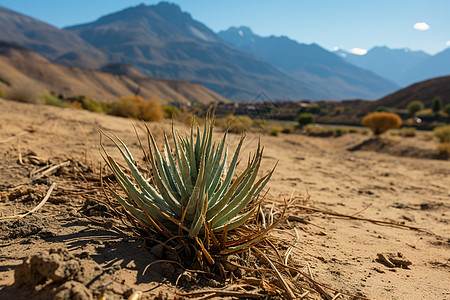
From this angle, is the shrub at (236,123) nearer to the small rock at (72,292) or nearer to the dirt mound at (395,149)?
the small rock at (72,292)

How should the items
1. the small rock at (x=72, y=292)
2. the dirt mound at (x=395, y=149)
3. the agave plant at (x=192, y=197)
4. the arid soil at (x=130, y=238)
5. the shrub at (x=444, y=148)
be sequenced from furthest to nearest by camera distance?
the dirt mound at (x=395, y=149) < the shrub at (x=444, y=148) < the agave plant at (x=192, y=197) < the arid soil at (x=130, y=238) < the small rock at (x=72, y=292)

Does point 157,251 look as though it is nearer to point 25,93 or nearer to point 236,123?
point 236,123

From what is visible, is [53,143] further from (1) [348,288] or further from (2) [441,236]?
(2) [441,236]

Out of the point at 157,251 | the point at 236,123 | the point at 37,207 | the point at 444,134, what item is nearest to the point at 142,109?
the point at 236,123

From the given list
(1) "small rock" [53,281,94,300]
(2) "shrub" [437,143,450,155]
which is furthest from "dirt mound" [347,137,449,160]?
(1) "small rock" [53,281,94,300]

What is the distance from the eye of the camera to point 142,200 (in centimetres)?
199

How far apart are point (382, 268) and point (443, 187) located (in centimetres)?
550

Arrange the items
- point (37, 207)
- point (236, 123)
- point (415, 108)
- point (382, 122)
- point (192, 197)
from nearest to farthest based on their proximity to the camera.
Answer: point (192, 197) < point (37, 207) < point (236, 123) < point (382, 122) < point (415, 108)

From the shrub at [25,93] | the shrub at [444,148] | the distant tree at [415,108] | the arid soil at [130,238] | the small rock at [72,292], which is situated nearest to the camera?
the small rock at [72,292]

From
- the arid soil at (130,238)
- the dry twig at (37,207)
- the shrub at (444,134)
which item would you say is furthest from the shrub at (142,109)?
the shrub at (444,134)

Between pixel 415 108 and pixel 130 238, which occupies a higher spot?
→ pixel 415 108

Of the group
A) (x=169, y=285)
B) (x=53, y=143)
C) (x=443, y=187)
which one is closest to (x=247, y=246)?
(x=169, y=285)

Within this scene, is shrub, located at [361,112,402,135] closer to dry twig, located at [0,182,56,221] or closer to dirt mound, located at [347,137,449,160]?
dirt mound, located at [347,137,449,160]

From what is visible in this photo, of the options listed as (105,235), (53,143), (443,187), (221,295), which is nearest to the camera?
(221,295)
